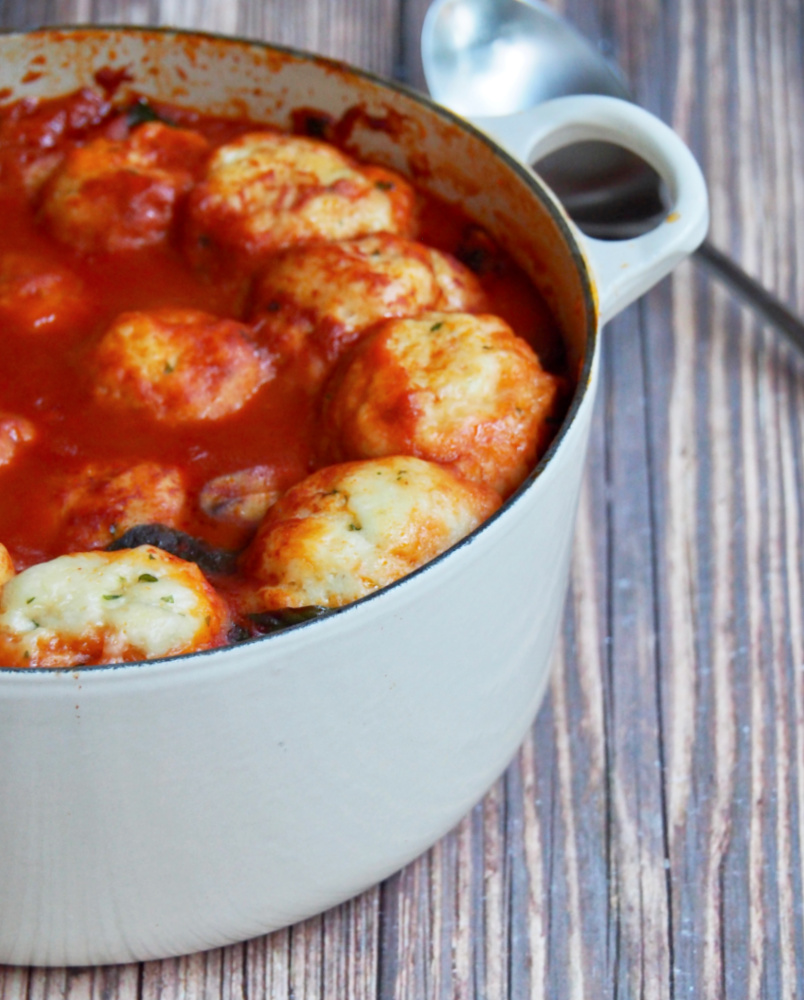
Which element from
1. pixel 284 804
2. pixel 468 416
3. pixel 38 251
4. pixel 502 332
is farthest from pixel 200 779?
pixel 38 251

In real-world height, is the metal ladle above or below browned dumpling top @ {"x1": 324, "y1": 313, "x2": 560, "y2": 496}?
below

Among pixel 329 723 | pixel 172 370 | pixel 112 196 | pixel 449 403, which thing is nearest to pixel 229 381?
pixel 172 370

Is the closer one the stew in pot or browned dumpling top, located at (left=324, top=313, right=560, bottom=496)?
the stew in pot

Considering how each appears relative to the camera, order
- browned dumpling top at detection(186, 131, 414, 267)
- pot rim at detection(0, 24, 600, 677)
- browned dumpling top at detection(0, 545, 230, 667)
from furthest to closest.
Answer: browned dumpling top at detection(186, 131, 414, 267) → browned dumpling top at detection(0, 545, 230, 667) → pot rim at detection(0, 24, 600, 677)

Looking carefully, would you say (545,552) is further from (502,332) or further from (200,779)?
(200,779)

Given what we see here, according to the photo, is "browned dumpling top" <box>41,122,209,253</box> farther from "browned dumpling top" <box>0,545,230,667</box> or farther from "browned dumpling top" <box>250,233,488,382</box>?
"browned dumpling top" <box>0,545,230,667</box>

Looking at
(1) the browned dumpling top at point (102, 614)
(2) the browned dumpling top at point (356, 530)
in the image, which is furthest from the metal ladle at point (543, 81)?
(1) the browned dumpling top at point (102, 614)

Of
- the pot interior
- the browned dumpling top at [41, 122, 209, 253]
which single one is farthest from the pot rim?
the browned dumpling top at [41, 122, 209, 253]
